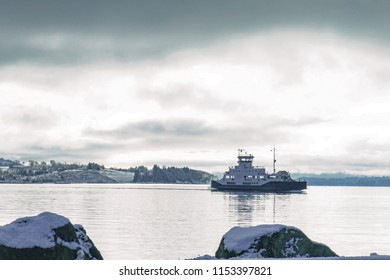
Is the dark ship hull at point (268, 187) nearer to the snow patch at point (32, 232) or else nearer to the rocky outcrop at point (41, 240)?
the rocky outcrop at point (41, 240)

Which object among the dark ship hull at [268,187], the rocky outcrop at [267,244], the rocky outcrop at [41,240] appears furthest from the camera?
the dark ship hull at [268,187]

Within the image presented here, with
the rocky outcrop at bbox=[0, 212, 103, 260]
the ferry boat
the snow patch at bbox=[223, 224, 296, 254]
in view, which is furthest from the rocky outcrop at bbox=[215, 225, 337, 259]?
the ferry boat

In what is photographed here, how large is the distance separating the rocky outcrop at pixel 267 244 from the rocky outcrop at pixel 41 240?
409 centimetres

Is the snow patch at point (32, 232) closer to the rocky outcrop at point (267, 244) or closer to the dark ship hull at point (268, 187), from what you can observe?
the rocky outcrop at point (267, 244)

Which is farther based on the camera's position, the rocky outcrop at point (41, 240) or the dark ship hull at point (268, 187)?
the dark ship hull at point (268, 187)

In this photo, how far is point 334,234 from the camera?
1453 inches

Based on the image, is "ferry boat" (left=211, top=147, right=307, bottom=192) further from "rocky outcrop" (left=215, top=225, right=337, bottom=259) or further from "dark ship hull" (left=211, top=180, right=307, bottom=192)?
"rocky outcrop" (left=215, top=225, right=337, bottom=259)

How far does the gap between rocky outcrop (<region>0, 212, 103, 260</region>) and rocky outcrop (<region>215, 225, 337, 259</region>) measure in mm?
4089

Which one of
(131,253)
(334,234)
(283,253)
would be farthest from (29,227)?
(334,234)

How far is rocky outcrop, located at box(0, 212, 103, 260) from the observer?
13703 millimetres

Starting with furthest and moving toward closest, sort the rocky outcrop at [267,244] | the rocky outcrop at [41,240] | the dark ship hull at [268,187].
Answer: the dark ship hull at [268,187], the rocky outcrop at [267,244], the rocky outcrop at [41,240]

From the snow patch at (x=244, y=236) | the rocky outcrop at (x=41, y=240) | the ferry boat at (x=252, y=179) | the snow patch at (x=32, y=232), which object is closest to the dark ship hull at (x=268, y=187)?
the ferry boat at (x=252, y=179)

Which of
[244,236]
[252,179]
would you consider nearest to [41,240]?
[244,236]

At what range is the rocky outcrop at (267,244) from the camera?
14.3 meters
